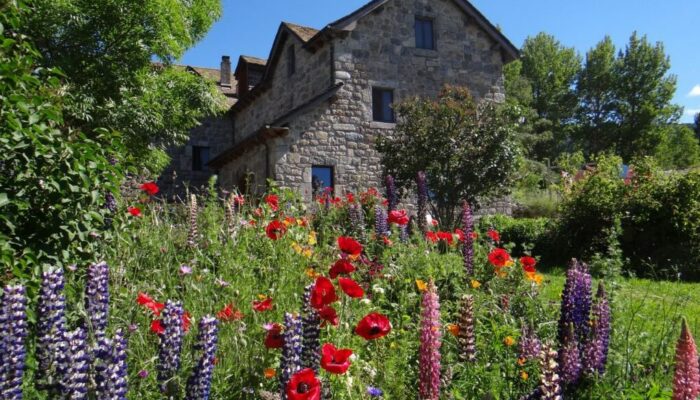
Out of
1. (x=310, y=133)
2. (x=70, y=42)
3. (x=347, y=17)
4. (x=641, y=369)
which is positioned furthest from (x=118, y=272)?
(x=347, y=17)

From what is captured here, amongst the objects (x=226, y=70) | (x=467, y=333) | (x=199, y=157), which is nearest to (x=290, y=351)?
(x=467, y=333)

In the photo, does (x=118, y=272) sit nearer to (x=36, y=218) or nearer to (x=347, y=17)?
(x=36, y=218)

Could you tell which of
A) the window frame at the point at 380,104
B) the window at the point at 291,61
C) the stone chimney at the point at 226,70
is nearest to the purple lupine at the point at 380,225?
the window frame at the point at 380,104

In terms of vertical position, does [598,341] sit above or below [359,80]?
below

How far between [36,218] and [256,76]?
21.2m

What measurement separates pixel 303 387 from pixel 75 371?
70 centimetres

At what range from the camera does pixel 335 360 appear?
1.89m

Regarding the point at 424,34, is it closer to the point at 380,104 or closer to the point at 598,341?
the point at 380,104

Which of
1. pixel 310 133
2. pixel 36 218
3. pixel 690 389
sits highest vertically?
pixel 310 133

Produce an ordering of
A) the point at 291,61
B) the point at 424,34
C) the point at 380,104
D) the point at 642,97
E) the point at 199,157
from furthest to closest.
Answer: the point at 642,97 → the point at 199,157 → the point at 291,61 → the point at 424,34 → the point at 380,104

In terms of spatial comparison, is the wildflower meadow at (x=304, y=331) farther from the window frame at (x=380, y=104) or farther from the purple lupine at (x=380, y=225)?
the window frame at (x=380, y=104)

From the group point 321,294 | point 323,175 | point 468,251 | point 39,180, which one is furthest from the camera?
point 323,175

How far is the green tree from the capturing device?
38.0m

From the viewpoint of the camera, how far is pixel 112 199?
448cm
